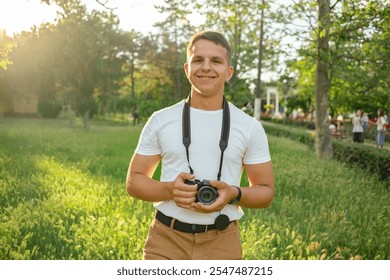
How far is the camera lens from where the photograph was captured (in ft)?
7.92

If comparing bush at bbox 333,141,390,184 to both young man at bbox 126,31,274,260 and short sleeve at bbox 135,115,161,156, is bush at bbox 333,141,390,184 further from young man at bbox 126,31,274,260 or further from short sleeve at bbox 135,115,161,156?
short sleeve at bbox 135,115,161,156

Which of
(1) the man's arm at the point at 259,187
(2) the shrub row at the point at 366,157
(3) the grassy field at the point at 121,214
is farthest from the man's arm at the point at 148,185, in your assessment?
(2) the shrub row at the point at 366,157

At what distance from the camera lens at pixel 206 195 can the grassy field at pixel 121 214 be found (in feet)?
6.65

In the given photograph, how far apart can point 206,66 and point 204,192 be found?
67 centimetres

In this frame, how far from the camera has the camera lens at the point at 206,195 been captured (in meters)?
2.41

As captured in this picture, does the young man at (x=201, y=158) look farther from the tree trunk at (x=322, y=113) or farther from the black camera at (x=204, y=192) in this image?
the tree trunk at (x=322, y=113)

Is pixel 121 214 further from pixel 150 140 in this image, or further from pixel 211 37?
pixel 211 37

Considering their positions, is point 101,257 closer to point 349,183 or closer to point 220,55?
point 220,55

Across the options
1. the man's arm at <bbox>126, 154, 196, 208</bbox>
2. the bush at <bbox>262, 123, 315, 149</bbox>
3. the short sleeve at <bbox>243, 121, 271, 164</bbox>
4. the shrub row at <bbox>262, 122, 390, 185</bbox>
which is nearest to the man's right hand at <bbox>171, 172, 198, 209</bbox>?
the man's arm at <bbox>126, 154, 196, 208</bbox>

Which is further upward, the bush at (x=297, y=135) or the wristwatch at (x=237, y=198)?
the wristwatch at (x=237, y=198)

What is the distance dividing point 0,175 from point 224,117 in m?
4.27

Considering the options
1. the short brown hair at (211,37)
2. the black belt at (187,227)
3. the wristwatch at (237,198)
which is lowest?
the black belt at (187,227)

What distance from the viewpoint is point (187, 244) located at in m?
2.69
